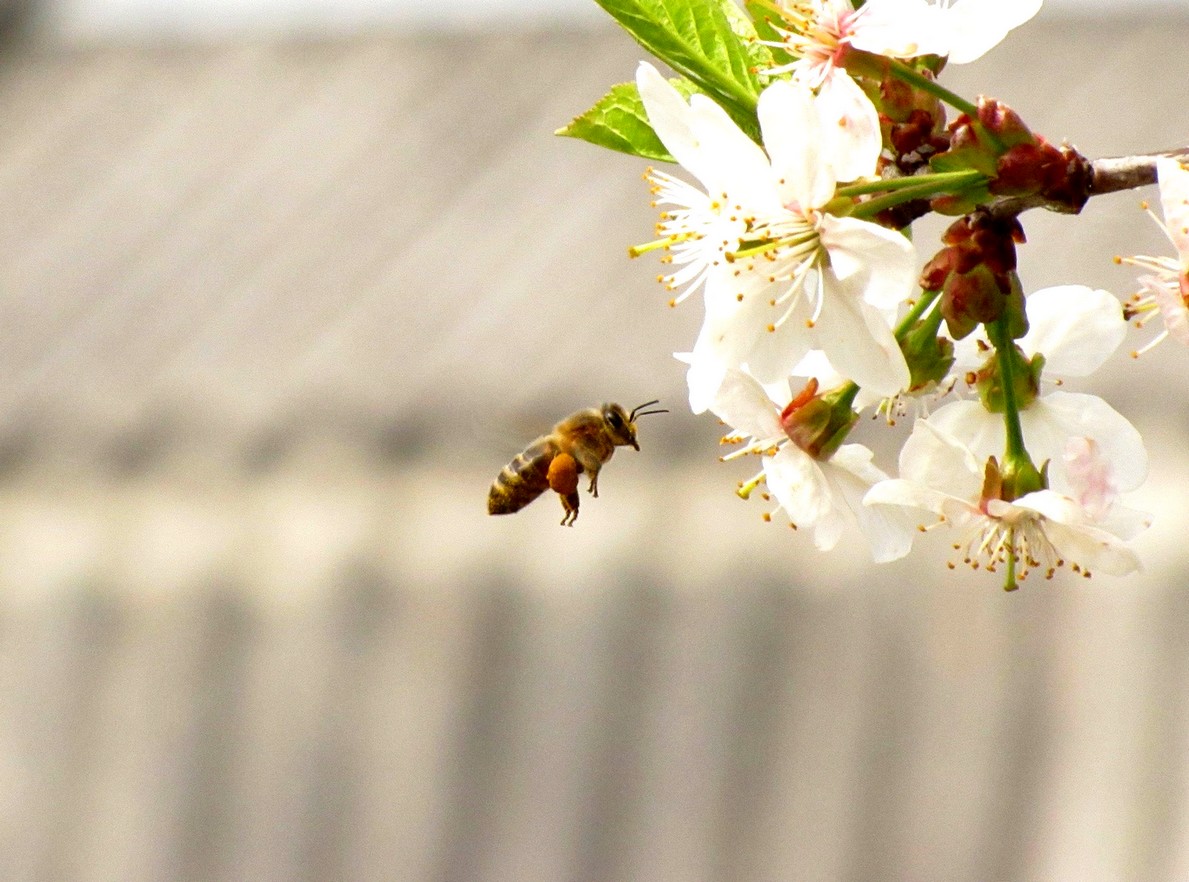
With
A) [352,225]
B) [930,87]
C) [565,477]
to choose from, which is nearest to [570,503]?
[565,477]

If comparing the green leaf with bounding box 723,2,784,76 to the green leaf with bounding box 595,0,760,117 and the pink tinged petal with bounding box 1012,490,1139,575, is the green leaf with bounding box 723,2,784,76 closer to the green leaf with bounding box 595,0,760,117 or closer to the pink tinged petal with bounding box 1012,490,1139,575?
the green leaf with bounding box 595,0,760,117

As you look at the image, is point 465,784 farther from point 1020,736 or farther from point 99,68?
point 99,68

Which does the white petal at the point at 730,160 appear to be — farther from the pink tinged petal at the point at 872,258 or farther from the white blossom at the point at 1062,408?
the white blossom at the point at 1062,408

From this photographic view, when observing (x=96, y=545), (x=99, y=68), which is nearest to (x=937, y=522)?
(x=96, y=545)

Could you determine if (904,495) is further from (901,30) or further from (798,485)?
(901,30)

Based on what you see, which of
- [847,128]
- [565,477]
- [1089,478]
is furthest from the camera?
[565,477]
